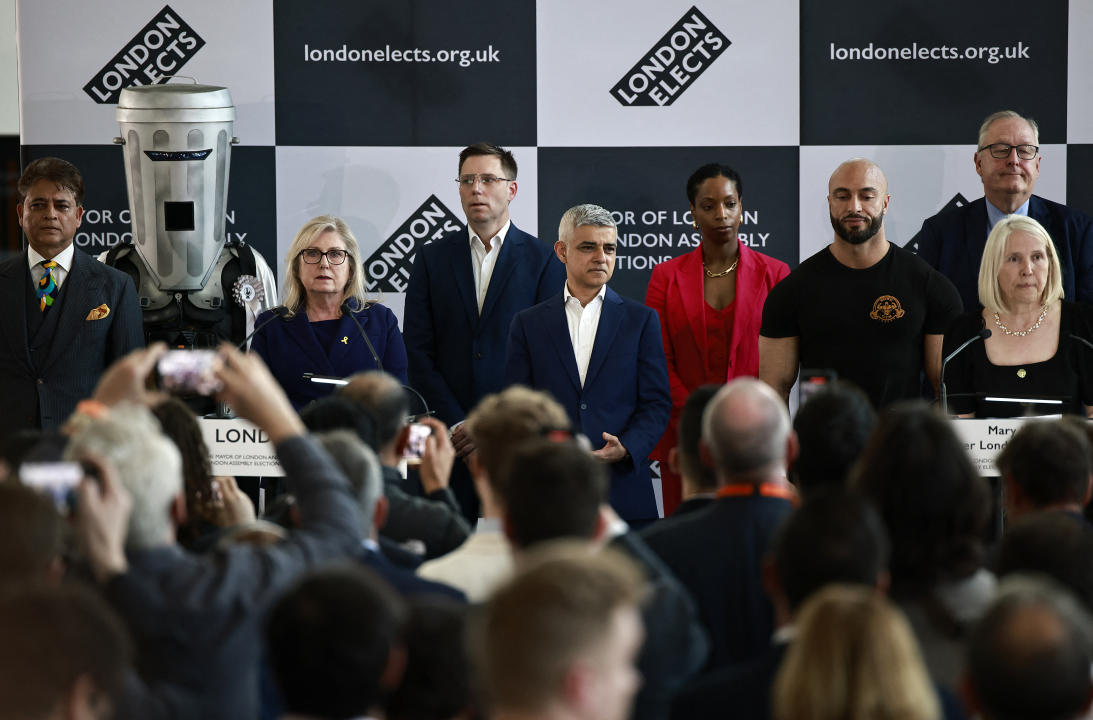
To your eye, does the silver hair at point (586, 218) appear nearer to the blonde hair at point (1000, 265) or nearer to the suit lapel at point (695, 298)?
the suit lapel at point (695, 298)

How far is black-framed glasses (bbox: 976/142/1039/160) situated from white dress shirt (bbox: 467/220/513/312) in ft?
6.07

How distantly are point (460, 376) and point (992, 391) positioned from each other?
1915mm

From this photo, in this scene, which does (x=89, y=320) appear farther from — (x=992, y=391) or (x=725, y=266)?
(x=992, y=391)

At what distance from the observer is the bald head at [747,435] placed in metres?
2.30

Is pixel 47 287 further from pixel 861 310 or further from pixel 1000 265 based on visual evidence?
pixel 1000 265

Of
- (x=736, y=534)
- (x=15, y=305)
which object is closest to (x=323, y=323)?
(x=15, y=305)

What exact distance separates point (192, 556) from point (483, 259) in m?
3.25

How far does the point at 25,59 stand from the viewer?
5.73 m

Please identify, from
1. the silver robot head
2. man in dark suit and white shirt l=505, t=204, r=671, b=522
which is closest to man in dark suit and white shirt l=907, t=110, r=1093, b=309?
man in dark suit and white shirt l=505, t=204, r=671, b=522

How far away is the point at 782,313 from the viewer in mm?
4527

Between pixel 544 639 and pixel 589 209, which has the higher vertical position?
pixel 589 209

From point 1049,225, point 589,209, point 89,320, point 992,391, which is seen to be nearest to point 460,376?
point 589,209

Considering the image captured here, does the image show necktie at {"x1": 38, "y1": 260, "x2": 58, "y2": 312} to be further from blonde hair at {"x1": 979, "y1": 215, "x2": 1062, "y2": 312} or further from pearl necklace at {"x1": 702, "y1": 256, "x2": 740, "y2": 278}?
blonde hair at {"x1": 979, "y1": 215, "x2": 1062, "y2": 312}

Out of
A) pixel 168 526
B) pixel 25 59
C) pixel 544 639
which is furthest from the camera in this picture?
pixel 25 59
